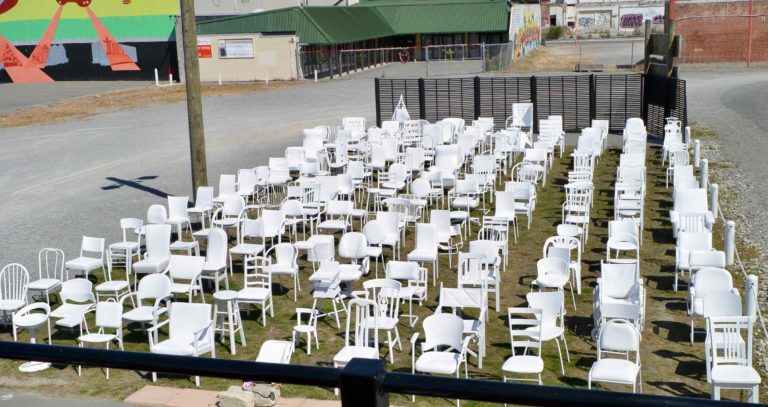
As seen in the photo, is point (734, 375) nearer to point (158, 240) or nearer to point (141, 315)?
point (141, 315)

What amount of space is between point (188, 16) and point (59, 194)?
5.89 metres

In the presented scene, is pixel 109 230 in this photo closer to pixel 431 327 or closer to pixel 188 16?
pixel 188 16

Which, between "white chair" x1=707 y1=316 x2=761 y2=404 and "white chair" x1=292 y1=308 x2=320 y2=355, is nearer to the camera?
"white chair" x1=707 y1=316 x2=761 y2=404

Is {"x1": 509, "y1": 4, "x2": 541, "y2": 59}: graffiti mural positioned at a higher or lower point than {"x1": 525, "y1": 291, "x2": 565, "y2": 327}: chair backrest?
higher

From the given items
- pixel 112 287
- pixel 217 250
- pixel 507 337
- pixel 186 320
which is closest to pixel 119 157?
pixel 217 250

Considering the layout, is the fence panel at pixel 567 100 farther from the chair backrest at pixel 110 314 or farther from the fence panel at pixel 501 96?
the chair backrest at pixel 110 314

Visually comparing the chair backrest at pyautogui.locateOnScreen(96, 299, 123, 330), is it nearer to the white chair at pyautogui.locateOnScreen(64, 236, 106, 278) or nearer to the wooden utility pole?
the white chair at pyautogui.locateOnScreen(64, 236, 106, 278)

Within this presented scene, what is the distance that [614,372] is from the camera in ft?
28.8

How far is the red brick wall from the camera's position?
48656 millimetres

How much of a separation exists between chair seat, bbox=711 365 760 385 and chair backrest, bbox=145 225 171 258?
26.6 ft

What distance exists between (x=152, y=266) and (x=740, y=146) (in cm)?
1703

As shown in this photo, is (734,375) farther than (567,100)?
No

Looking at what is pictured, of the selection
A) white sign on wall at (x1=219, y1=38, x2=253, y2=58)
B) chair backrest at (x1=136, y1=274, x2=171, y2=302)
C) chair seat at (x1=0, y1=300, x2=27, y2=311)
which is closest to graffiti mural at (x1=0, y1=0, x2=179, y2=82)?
white sign on wall at (x1=219, y1=38, x2=253, y2=58)

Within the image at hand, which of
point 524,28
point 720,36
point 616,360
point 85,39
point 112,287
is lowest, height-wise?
point 616,360
